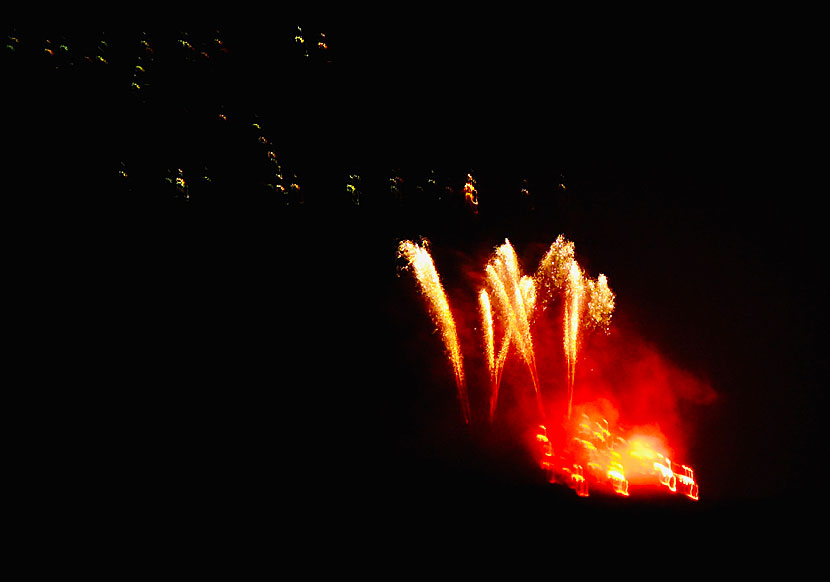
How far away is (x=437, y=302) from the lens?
1041 cm

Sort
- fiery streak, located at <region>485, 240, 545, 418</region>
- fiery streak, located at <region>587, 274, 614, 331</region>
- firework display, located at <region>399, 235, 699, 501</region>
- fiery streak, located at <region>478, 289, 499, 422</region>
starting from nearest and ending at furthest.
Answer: firework display, located at <region>399, 235, 699, 501</region> → fiery streak, located at <region>478, 289, 499, 422</region> → fiery streak, located at <region>485, 240, 545, 418</region> → fiery streak, located at <region>587, 274, 614, 331</region>

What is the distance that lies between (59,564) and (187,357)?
11.1 feet

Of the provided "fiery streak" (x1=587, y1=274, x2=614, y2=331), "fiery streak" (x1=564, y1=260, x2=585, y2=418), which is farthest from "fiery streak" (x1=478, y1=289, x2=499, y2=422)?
"fiery streak" (x1=587, y1=274, x2=614, y2=331)

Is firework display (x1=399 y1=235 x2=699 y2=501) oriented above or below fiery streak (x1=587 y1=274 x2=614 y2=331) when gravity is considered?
below

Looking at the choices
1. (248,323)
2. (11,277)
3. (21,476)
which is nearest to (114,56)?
(11,277)

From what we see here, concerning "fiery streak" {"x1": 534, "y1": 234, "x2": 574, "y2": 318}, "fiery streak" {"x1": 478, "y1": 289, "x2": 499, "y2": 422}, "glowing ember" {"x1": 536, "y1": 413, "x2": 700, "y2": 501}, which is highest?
"fiery streak" {"x1": 534, "y1": 234, "x2": 574, "y2": 318}

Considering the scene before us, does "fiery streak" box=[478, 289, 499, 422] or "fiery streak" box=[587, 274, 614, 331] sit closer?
"fiery streak" box=[478, 289, 499, 422]

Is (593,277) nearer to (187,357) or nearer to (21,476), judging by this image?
(187,357)

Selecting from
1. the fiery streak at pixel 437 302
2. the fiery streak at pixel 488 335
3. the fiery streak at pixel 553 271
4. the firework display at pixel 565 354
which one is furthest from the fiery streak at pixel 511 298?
the fiery streak at pixel 437 302

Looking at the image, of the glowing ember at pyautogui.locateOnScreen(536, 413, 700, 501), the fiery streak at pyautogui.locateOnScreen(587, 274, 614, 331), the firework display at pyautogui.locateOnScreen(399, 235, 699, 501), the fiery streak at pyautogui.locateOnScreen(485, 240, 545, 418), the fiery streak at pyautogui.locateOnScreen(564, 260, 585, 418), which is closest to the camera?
the glowing ember at pyautogui.locateOnScreen(536, 413, 700, 501)

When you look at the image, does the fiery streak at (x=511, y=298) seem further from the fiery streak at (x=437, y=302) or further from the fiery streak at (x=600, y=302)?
the fiery streak at (x=600, y=302)

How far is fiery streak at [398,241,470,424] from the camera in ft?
33.0

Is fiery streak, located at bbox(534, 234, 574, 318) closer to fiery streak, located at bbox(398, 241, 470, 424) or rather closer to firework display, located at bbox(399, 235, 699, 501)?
firework display, located at bbox(399, 235, 699, 501)

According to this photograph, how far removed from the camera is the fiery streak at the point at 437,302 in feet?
33.0
